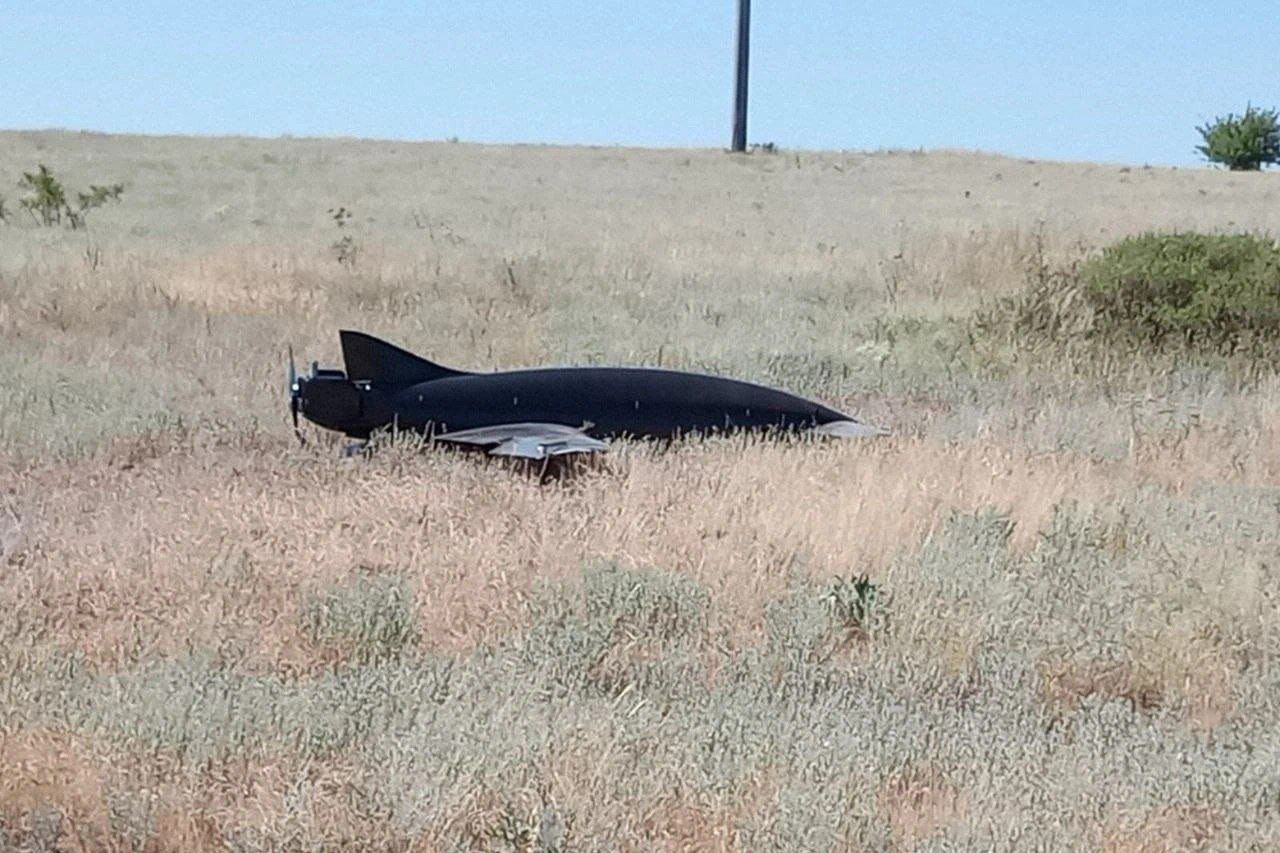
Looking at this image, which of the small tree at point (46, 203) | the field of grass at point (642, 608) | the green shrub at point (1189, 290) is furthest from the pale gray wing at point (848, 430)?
the small tree at point (46, 203)

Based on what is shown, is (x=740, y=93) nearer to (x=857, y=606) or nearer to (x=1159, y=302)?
(x=1159, y=302)

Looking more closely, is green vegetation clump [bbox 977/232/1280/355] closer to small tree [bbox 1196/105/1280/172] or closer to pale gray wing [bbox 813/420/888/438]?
pale gray wing [bbox 813/420/888/438]

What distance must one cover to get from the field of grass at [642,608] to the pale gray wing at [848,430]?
0.52 feet

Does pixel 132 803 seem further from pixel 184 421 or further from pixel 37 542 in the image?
pixel 184 421

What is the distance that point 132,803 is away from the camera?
11.1 ft

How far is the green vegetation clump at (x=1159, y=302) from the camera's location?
11484 mm

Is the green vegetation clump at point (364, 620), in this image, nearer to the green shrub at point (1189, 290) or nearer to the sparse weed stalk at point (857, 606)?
the sparse weed stalk at point (857, 606)

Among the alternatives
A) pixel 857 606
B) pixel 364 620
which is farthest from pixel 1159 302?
pixel 364 620

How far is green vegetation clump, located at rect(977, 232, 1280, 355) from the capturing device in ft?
37.7

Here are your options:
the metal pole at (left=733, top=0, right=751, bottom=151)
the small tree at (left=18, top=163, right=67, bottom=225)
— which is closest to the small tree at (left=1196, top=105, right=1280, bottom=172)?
the metal pole at (left=733, top=0, right=751, bottom=151)

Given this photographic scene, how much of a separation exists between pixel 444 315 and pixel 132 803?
9.24m

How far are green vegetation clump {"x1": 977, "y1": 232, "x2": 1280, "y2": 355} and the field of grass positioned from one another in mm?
546

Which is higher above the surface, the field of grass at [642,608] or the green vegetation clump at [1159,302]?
the green vegetation clump at [1159,302]

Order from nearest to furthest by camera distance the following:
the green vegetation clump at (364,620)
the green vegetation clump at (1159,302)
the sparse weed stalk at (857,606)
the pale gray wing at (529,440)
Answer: the green vegetation clump at (364,620)
the sparse weed stalk at (857,606)
the pale gray wing at (529,440)
the green vegetation clump at (1159,302)
